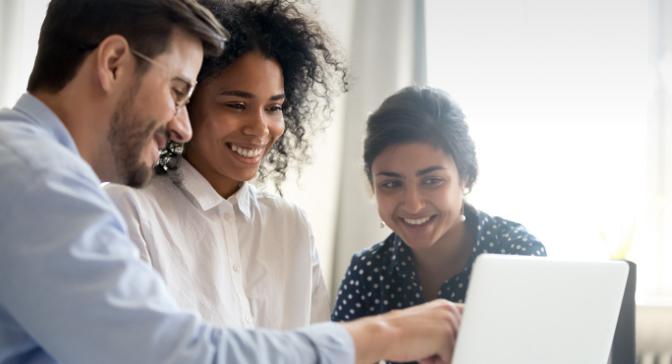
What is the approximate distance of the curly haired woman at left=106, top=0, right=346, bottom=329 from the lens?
1.53 m

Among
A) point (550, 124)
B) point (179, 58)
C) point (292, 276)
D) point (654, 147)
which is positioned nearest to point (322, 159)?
point (550, 124)

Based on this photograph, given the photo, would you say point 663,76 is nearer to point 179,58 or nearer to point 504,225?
point 504,225

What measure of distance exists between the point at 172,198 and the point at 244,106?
232 mm

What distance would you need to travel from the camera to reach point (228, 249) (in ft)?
5.33

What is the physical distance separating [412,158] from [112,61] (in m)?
0.91

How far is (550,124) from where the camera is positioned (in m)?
2.90

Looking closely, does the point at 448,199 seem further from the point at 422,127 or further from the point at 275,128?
the point at 275,128

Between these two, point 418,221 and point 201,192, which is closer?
point 201,192

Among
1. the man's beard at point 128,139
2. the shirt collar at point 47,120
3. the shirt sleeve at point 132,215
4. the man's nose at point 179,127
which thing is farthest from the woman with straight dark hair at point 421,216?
the shirt collar at point 47,120

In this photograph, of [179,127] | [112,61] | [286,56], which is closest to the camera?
[112,61]

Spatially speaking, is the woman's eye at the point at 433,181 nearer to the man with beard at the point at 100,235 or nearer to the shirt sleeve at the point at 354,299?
the shirt sleeve at the point at 354,299

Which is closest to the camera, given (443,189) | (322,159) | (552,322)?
(552,322)

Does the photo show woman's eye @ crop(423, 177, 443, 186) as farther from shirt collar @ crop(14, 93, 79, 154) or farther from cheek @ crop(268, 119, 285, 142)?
shirt collar @ crop(14, 93, 79, 154)

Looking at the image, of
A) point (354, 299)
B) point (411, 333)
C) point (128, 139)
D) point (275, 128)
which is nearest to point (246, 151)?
point (275, 128)
